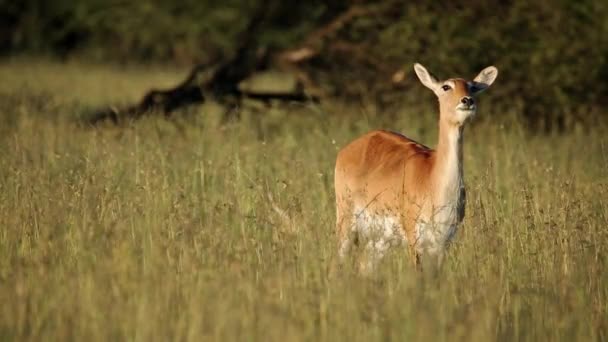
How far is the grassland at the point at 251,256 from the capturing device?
4.98m

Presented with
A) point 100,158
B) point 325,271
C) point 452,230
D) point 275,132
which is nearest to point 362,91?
point 275,132

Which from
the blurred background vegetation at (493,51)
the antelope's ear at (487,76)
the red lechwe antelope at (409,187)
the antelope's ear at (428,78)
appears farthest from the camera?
the blurred background vegetation at (493,51)

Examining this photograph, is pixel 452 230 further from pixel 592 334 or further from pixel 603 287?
pixel 592 334

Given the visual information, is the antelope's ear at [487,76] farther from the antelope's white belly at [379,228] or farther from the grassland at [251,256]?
the antelope's white belly at [379,228]

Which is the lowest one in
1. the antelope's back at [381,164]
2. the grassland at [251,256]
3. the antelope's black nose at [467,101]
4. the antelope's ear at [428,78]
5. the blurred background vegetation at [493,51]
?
the grassland at [251,256]

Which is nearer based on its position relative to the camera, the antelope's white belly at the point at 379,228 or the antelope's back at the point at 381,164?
the antelope's white belly at the point at 379,228

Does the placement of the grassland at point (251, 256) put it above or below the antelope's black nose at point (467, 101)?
below

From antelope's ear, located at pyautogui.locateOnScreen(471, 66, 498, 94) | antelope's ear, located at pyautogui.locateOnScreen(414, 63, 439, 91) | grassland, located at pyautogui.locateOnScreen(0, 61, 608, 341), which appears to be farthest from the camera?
antelope's ear, located at pyautogui.locateOnScreen(471, 66, 498, 94)

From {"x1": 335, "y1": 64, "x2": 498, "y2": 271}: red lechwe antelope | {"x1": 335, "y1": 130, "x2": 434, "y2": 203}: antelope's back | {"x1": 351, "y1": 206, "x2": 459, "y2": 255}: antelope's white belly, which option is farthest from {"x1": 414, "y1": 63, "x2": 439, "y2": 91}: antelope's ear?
{"x1": 351, "y1": 206, "x2": 459, "y2": 255}: antelope's white belly

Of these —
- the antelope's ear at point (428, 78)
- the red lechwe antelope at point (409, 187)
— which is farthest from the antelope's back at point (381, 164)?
the antelope's ear at point (428, 78)

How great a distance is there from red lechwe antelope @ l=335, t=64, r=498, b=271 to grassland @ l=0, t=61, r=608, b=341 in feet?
0.54

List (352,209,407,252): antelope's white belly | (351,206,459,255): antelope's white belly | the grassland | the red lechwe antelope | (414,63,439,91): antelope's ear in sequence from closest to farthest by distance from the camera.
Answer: the grassland, (351,206,459,255): antelope's white belly, the red lechwe antelope, (352,209,407,252): antelope's white belly, (414,63,439,91): antelope's ear

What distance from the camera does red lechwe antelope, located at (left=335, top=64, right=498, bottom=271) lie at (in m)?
6.40

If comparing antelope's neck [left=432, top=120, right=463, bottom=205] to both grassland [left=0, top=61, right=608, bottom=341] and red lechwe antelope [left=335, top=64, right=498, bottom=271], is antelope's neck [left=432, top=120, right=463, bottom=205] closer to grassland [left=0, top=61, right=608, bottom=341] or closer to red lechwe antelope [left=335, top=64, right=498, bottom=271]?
red lechwe antelope [left=335, top=64, right=498, bottom=271]
